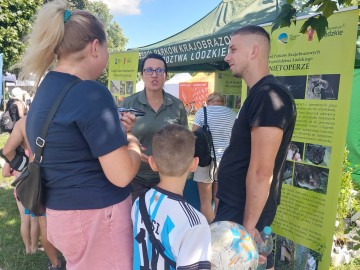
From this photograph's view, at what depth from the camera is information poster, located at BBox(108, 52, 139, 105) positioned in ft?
17.2

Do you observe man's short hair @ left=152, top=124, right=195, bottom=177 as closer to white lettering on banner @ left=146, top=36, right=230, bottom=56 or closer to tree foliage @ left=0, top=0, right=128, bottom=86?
white lettering on banner @ left=146, top=36, right=230, bottom=56

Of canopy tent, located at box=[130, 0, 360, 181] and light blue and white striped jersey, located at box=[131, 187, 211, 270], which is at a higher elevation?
canopy tent, located at box=[130, 0, 360, 181]

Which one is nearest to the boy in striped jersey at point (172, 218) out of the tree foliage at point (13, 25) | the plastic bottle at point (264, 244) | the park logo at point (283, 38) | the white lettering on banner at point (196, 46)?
the plastic bottle at point (264, 244)

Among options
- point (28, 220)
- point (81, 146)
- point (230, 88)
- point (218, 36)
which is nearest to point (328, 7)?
point (81, 146)

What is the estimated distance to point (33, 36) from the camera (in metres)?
1.39

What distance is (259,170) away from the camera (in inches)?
63.4

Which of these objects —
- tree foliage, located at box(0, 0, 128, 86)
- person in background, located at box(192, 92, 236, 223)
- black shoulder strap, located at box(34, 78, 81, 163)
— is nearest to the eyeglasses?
person in background, located at box(192, 92, 236, 223)

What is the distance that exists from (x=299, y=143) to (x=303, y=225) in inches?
27.5

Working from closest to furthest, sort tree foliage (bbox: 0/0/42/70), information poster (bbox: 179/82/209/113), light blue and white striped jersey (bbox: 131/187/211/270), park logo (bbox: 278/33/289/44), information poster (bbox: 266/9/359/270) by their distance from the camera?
light blue and white striped jersey (bbox: 131/187/211/270), information poster (bbox: 266/9/359/270), park logo (bbox: 278/33/289/44), tree foliage (bbox: 0/0/42/70), information poster (bbox: 179/82/209/113)

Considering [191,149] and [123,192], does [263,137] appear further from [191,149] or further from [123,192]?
[123,192]

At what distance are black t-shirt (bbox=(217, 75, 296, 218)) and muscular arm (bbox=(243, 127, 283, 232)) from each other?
49 millimetres

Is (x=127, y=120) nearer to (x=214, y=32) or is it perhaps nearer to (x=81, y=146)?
(x=81, y=146)

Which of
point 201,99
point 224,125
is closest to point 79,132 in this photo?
point 224,125

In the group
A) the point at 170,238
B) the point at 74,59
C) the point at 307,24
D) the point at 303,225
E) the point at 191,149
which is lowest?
the point at 303,225
